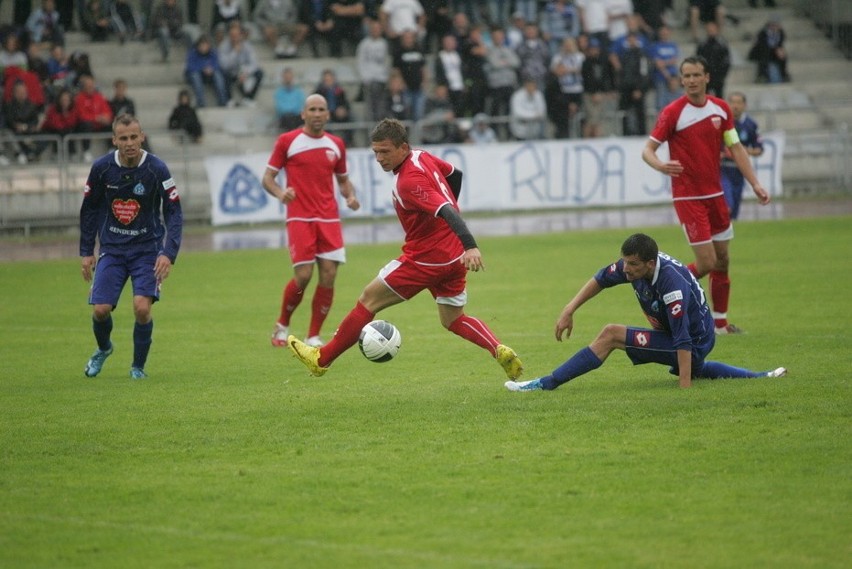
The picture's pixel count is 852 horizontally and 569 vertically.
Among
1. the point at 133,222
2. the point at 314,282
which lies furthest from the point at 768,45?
the point at 133,222

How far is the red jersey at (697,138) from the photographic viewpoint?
41.3ft

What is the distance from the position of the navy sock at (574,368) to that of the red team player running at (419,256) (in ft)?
0.81

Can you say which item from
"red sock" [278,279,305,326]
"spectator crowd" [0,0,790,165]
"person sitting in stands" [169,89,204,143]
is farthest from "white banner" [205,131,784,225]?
"red sock" [278,279,305,326]

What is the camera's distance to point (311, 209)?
42.6 feet

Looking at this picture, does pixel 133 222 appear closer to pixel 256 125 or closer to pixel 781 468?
pixel 781 468

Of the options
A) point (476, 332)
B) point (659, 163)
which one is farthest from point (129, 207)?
point (659, 163)

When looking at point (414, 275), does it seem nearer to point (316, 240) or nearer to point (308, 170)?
point (316, 240)

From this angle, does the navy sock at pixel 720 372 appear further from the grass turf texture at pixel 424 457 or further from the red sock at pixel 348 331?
the red sock at pixel 348 331

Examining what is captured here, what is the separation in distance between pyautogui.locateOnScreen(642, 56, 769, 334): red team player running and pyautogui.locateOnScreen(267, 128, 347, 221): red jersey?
10.5 ft

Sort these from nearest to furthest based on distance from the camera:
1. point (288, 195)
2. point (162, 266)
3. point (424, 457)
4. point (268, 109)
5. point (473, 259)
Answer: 1. point (424, 457)
2. point (473, 259)
3. point (162, 266)
4. point (288, 195)
5. point (268, 109)

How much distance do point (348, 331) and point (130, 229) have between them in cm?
231

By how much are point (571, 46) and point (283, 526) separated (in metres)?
25.5

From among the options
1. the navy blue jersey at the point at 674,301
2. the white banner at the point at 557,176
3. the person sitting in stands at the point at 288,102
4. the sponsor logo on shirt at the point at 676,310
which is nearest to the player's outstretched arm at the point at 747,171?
the navy blue jersey at the point at 674,301

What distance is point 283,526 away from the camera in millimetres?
6270
